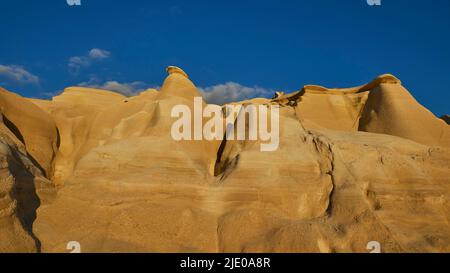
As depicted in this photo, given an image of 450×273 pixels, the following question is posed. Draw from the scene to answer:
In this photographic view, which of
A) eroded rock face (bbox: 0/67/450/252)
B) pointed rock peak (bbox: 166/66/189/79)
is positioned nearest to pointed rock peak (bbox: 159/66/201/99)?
pointed rock peak (bbox: 166/66/189/79)

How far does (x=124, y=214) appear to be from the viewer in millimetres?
7332

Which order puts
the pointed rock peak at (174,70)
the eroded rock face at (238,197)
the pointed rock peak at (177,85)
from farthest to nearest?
the pointed rock peak at (174,70) → the pointed rock peak at (177,85) → the eroded rock face at (238,197)

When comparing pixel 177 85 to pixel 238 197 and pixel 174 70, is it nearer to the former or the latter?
pixel 174 70

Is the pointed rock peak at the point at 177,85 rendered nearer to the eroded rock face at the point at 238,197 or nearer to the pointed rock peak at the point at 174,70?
the pointed rock peak at the point at 174,70

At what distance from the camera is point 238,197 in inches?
316

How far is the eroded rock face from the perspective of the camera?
7031 millimetres

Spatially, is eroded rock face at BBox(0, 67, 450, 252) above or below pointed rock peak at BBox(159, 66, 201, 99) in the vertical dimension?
below

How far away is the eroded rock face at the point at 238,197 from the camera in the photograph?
277 inches

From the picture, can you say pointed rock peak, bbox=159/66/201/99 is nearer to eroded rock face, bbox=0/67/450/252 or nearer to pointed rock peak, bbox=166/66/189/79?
pointed rock peak, bbox=166/66/189/79

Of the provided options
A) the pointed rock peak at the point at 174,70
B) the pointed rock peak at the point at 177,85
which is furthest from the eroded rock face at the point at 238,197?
the pointed rock peak at the point at 174,70
